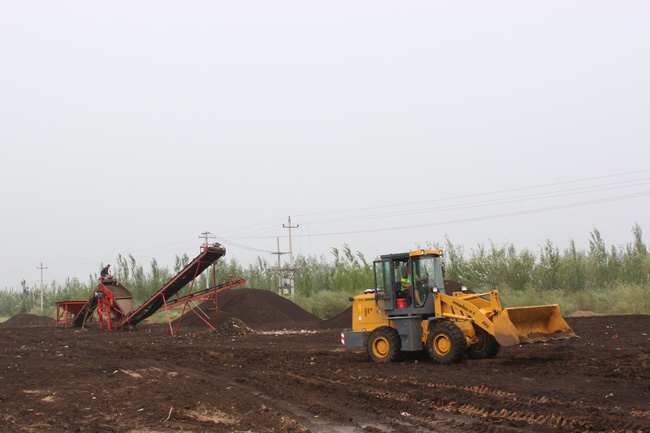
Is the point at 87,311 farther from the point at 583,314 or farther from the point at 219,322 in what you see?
the point at 583,314

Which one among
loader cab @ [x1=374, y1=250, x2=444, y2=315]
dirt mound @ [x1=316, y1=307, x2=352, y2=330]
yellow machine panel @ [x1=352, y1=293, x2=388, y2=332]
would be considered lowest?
dirt mound @ [x1=316, y1=307, x2=352, y2=330]

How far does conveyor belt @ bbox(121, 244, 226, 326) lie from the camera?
72.7 ft

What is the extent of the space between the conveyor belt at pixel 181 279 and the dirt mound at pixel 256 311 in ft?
9.98

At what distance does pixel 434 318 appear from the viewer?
37.1 ft

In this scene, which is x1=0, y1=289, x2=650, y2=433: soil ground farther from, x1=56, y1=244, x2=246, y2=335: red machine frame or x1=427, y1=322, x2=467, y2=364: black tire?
x1=56, y1=244, x2=246, y2=335: red machine frame

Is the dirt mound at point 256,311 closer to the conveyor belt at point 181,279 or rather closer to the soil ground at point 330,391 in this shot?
the conveyor belt at point 181,279

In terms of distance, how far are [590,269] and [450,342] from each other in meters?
19.4

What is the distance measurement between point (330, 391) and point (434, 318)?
129 inches

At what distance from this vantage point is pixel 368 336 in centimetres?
1264

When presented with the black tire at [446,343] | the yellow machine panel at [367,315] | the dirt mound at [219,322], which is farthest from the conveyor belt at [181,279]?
the black tire at [446,343]

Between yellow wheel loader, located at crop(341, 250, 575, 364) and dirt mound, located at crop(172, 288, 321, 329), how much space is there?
49.8 feet

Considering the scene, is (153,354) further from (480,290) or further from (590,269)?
(590,269)

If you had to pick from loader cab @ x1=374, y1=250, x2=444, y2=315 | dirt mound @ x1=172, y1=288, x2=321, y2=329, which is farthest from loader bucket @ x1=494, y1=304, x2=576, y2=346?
dirt mound @ x1=172, y1=288, x2=321, y2=329

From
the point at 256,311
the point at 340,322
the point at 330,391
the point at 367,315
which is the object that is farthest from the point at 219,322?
the point at 330,391
